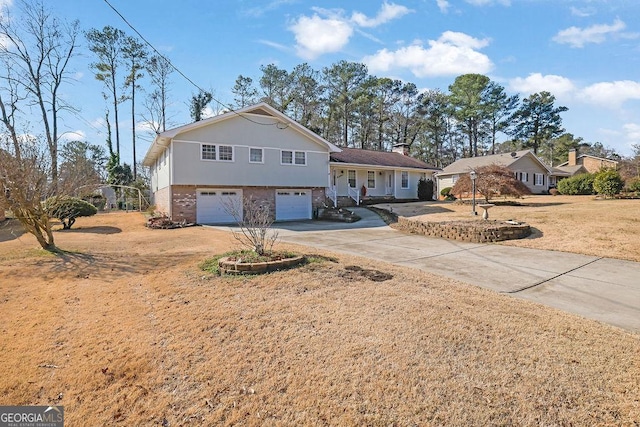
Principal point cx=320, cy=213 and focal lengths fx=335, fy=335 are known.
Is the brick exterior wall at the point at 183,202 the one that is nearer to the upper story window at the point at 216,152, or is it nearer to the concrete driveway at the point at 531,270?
the upper story window at the point at 216,152

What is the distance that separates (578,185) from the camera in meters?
26.8

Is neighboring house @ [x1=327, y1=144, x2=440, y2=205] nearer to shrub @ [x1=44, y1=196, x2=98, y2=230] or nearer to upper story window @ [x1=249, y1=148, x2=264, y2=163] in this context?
upper story window @ [x1=249, y1=148, x2=264, y2=163]

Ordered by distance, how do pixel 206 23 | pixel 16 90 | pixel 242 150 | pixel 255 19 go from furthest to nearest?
pixel 16 90
pixel 242 150
pixel 255 19
pixel 206 23

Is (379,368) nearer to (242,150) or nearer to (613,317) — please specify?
(613,317)

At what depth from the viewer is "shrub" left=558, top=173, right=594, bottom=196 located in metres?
26.1

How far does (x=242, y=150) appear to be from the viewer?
18.1 m

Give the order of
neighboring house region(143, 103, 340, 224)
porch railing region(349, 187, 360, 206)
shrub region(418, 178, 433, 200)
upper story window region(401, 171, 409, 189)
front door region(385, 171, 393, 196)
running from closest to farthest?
neighboring house region(143, 103, 340, 224), porch railing region(349, 187, 360, 206), front door region(385, 171, 393, 196), upper story window region(401, 171, 409, 189), shrub region(418, 178, 433, 200)

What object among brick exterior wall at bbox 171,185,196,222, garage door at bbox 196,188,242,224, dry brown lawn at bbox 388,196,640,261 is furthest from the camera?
garage door at bbox 196,188,242,224

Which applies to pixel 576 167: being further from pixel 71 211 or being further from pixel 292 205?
pixel 71 211

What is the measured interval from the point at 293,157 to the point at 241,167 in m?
3.26

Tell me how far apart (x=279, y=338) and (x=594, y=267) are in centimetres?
720

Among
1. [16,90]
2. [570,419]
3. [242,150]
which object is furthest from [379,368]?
[16,90]

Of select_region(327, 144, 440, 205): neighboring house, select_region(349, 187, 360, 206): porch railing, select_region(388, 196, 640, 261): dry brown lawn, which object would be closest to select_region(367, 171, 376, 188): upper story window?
select_region(327, 144, 440, 205): neighboring house

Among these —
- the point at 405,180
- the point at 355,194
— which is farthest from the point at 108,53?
the point at 405,180
